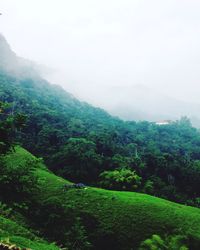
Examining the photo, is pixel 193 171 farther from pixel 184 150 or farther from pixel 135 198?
pixel 184 150

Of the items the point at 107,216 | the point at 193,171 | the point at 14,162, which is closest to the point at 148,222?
the point at 107,216

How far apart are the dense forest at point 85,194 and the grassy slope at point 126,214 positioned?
2.9 inches

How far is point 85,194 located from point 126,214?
165 inches

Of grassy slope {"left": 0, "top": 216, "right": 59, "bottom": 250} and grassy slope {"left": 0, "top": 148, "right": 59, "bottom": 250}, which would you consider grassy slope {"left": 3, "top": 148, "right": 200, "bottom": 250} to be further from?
grassy slope {"left": 0, "top": 216, "right": 59, "bottom": 250}

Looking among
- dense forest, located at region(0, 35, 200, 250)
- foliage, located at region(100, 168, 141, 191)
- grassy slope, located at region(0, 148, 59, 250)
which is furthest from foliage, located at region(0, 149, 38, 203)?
foliage, located at region(100, 168, 141, 191)

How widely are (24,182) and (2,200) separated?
5.10 ft

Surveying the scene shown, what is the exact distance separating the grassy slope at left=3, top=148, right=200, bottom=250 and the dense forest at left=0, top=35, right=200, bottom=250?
7cm

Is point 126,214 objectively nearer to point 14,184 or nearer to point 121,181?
point 121,181

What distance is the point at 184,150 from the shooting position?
8831cm

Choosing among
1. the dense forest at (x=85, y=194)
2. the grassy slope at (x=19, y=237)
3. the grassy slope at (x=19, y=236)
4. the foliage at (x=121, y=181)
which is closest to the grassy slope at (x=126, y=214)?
the dense forest at (x=85, y=194)

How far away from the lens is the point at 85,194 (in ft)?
108

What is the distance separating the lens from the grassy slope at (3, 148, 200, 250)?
94.8 ft

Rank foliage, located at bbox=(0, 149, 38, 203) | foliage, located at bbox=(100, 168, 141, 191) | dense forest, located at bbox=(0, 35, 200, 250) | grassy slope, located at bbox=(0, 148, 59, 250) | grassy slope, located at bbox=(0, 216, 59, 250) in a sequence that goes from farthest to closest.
→ foliage, located at bbox=(100, 168, 141, 191) → dense forest, located at bbox=(0, 35, 200, 250) → foliage, located at bbox=(0, 149, 38, 203) → grassy slope, located at bbox=(0, 216, 59, 250) → grassy slope, located at bbox=(0, 148, 59, 250)

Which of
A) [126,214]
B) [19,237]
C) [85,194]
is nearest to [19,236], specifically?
[19,237]
